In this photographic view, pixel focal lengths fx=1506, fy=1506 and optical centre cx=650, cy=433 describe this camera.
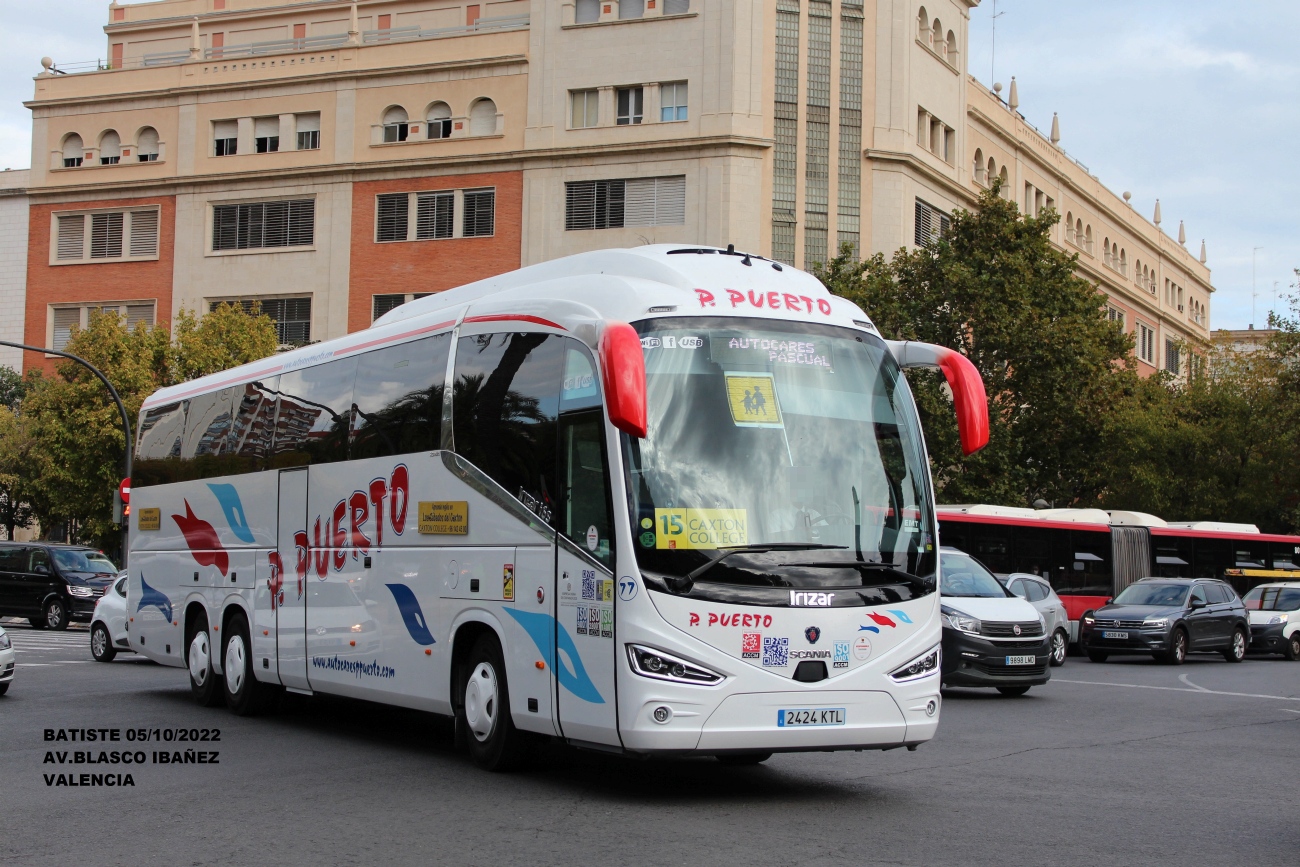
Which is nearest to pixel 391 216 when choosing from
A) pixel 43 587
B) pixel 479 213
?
pixel 479 213

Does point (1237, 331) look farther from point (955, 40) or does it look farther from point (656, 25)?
point (656, 25)

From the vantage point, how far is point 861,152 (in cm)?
5312

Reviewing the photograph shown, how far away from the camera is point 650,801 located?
32.3ft

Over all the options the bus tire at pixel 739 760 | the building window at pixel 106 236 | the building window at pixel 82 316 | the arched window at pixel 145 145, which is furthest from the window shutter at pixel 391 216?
→ the bus tire at pixel 739 760

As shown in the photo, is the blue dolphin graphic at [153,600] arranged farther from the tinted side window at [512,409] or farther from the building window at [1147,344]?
the building window at [1147,344]

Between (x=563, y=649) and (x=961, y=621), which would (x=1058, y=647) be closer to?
(x=961, y=621)

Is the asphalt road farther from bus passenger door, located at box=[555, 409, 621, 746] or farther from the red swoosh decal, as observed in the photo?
the red swoosh decal

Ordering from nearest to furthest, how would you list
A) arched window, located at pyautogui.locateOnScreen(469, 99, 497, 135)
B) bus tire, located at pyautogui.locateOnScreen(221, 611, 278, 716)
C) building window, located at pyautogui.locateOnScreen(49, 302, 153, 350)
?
bus tire, located at pyautogui.locateOnScreen(221, 611, 278, 716)
arched window, located at pyautogui.locateOnScreen(469, 99, 497, 135)
building window, located at pyautogui.locateOnScreen(49, 302, 153, 350)

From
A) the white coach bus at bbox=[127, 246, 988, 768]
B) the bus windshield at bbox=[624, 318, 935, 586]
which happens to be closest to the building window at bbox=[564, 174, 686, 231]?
the white coach bus at bbox=[127, 246, 988, 768]

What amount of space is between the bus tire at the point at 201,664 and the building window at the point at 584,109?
128 ft

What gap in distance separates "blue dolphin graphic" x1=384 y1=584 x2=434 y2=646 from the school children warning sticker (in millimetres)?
3521

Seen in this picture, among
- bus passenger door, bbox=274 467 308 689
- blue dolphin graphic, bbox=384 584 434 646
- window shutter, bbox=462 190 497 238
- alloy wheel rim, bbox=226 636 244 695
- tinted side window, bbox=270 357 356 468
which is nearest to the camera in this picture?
blue dolphin graphic, bbox=384 584 434 646

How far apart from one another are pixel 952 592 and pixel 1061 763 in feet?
23.1

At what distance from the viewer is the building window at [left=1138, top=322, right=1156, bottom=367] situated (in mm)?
85562
